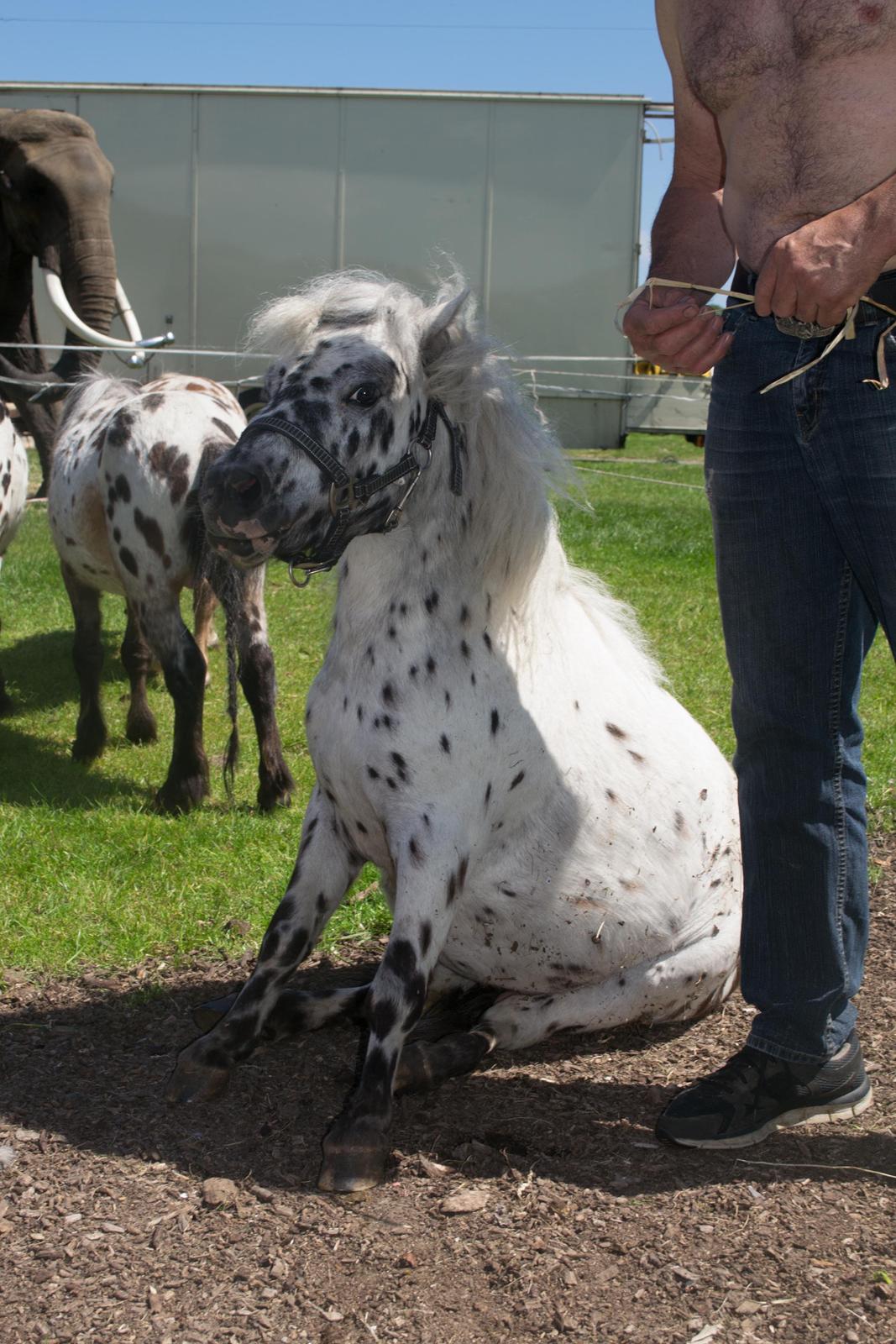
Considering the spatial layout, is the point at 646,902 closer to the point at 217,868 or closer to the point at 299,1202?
the point at 299,1202

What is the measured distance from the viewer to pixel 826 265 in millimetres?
2246

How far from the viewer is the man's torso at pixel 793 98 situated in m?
2.36

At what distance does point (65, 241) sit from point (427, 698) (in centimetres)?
697

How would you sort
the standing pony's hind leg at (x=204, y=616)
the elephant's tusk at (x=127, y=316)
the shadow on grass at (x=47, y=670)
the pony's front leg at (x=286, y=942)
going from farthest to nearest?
the elephant's tusk at (x=127, y=316) < the shadow on grass at (x=47, y=670) < the standing pony's hind leg at (x=204, y=616) < the pony's front leg at (x=286, y=942)

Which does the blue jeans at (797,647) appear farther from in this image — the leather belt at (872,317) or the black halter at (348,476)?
the black halter at (348,476)

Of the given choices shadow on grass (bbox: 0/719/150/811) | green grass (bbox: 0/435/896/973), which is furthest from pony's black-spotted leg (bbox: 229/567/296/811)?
shadow on grass (bbox: 0/719/150/811)

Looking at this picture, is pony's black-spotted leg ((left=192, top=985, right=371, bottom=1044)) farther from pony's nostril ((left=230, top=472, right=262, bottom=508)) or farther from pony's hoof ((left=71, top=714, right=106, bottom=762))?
pony's hoof ((left=71, top=714, right=106, bottom=762))

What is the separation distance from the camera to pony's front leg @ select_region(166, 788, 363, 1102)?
3080mm

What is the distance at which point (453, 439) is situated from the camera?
3100 millimetres

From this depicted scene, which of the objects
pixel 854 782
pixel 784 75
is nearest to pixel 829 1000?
pixel 854 782

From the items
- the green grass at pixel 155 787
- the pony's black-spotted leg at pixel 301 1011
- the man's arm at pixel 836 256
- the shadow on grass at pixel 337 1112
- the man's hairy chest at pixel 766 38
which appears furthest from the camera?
the green grass at pixel 155 787

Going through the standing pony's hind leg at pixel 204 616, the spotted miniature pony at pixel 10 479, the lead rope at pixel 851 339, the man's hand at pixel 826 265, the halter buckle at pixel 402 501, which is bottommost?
the standing pony's hind leg at pixel 204 616

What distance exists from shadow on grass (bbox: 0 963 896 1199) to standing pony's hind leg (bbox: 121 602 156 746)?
2914 mm

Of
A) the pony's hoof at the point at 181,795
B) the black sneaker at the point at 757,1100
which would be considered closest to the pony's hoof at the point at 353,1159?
the black sneaker at the point at 757,1100
